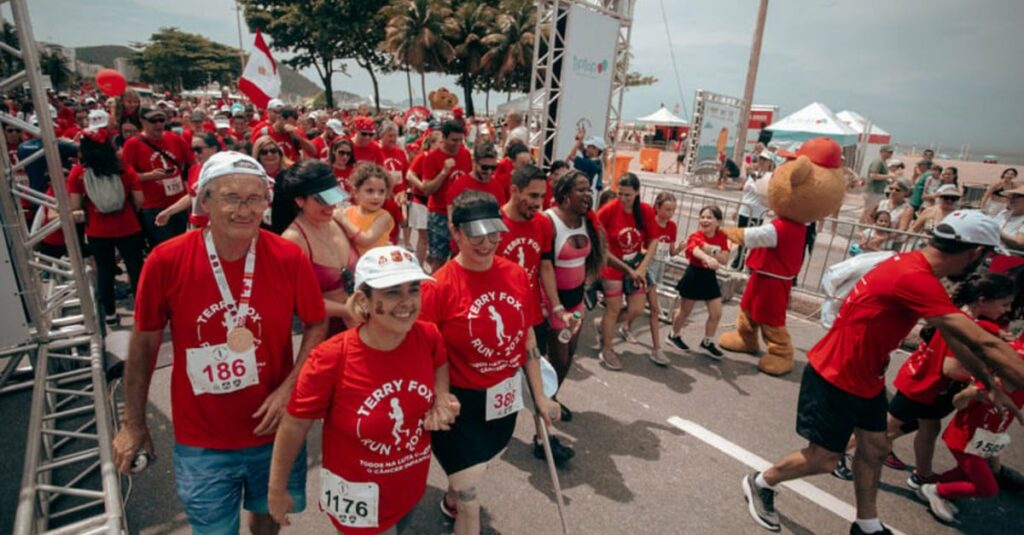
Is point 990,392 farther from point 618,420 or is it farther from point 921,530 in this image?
point 618,420

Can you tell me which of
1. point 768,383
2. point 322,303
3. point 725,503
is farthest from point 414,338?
point 768,383

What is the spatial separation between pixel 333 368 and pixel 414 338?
317 millimetres

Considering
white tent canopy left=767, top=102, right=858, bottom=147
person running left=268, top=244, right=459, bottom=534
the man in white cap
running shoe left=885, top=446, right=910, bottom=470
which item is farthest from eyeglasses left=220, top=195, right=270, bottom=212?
white tent canopy left=767, top=102, right=858, bottom=147

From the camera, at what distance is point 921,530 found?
10.3 feet

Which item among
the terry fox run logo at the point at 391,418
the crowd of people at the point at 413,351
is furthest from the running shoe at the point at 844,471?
the terry fox run logo at the point at 391,418

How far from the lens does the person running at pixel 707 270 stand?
5152 millimetres

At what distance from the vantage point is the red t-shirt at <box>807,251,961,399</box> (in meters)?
2.49

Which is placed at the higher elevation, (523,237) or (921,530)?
(523,237)

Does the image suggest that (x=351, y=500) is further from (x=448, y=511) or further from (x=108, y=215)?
(x=108, y=215)

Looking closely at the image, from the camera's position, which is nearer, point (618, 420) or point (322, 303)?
point (322, 303)

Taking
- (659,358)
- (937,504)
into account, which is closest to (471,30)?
(659,358)

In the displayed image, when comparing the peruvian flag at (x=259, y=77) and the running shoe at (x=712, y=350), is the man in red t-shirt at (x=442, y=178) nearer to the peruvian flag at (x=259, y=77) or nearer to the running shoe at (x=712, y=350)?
the running shoe at (x=712, y=350)

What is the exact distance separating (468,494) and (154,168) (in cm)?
511

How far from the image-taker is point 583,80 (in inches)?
364
